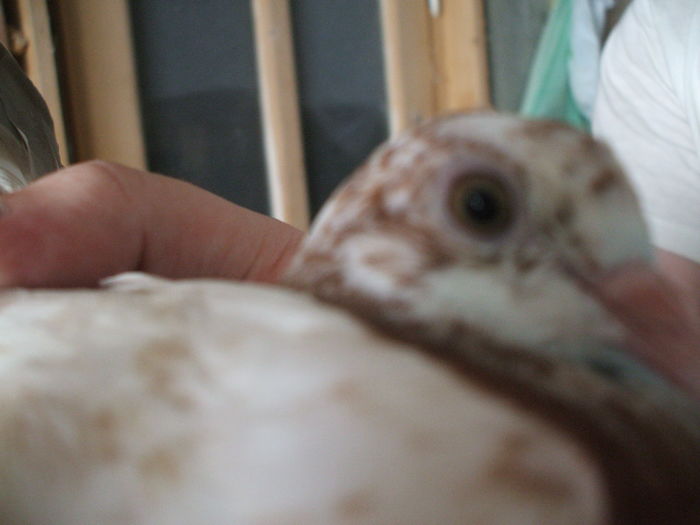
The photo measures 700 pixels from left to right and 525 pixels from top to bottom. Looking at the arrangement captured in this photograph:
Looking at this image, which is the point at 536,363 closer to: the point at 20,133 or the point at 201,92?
the point at 20,133

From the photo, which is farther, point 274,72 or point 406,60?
point 406,60

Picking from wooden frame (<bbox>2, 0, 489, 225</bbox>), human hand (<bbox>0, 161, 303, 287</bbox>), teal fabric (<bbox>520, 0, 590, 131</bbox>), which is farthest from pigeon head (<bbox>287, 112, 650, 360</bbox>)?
wooden frame (<bbox>2, 0, 489, 225</bbox>)

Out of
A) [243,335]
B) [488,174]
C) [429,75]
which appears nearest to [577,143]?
[488,174]

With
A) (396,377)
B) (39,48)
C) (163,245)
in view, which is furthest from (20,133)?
(396,377)

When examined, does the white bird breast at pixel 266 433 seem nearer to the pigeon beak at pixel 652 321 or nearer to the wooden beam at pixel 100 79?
the pigeon beak at pixel 652 321

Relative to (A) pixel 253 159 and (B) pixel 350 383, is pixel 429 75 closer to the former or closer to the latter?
(A) pixel 253 159

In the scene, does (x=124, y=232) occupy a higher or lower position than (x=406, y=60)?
lower

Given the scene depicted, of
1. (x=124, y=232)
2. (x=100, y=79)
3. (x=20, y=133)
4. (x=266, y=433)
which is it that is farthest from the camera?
(x=100, y=79)
